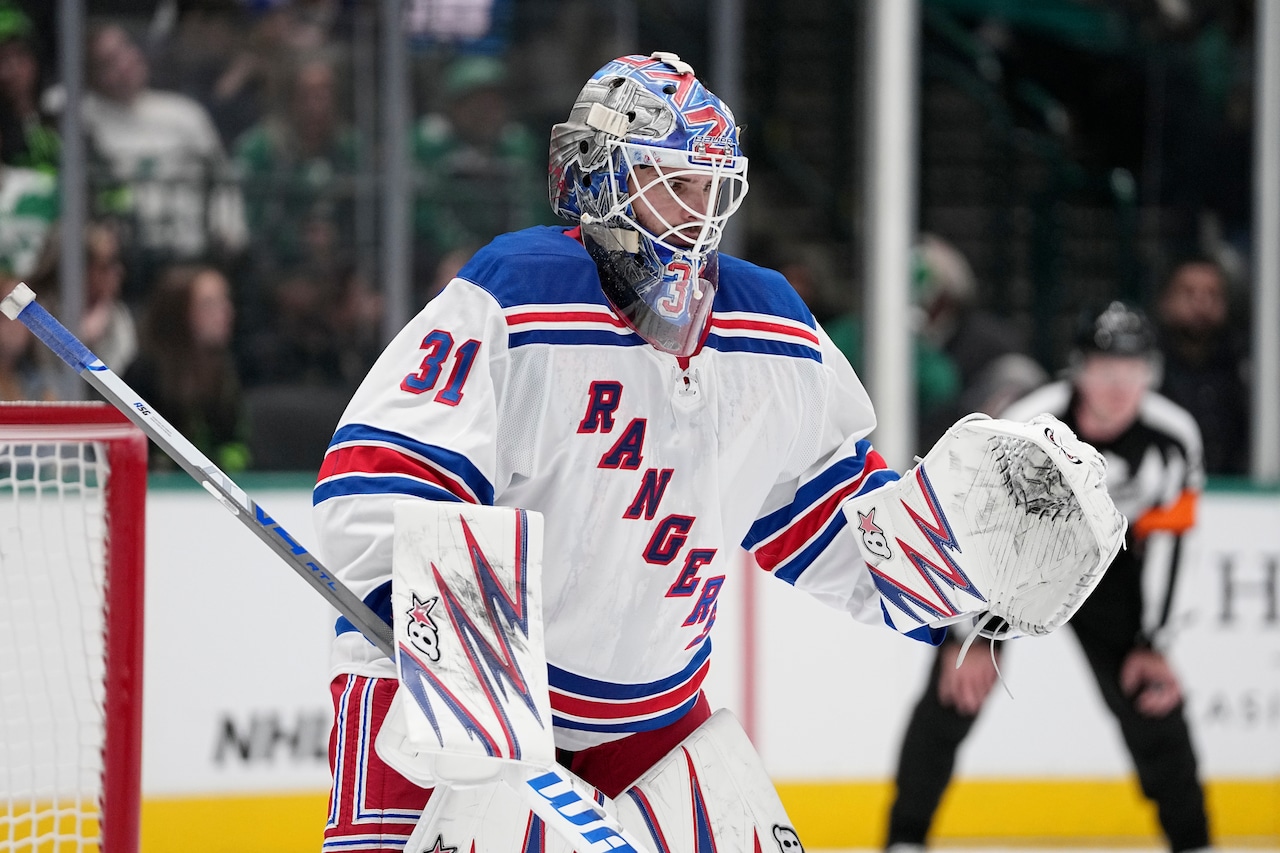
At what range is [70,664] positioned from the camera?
2.18 metres

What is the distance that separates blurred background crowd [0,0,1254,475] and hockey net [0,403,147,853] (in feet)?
6.47

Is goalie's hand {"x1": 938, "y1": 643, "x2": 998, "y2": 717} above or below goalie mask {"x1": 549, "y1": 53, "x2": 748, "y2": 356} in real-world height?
below

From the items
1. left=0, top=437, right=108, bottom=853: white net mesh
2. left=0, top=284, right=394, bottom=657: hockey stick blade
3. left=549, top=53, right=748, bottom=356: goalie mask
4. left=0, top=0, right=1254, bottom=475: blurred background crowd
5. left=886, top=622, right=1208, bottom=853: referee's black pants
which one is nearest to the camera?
left=0, top=284, right=394, bottom=657: hockey stick blade

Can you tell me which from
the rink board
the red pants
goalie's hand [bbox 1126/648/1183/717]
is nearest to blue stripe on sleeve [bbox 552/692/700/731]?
the red pants

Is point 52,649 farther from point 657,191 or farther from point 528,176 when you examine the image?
point 528,176

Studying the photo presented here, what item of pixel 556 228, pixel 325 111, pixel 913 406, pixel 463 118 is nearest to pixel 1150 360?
pixel 913 406

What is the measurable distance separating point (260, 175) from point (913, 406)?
1828 millimetres

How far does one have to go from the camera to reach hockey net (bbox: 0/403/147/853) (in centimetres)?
202

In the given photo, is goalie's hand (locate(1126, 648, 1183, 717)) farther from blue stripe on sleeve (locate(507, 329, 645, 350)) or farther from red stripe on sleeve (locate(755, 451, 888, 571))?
blue stripe on sleeve (locate(507, 329, 645, 350))

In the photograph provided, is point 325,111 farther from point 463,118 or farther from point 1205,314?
point 1205,314

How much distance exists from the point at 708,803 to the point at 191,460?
626 millimetres

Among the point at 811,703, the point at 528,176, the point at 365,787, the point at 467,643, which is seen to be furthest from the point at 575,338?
the point at 528,176

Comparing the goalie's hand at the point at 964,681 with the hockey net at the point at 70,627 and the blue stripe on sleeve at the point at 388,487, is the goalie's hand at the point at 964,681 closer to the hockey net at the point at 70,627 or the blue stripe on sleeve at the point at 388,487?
the hockey net at the point at 70,627

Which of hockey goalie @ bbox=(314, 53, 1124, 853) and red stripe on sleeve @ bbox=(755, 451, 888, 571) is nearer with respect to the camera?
hockey goalie @ bbox=(314, 53, 1124, 853)
